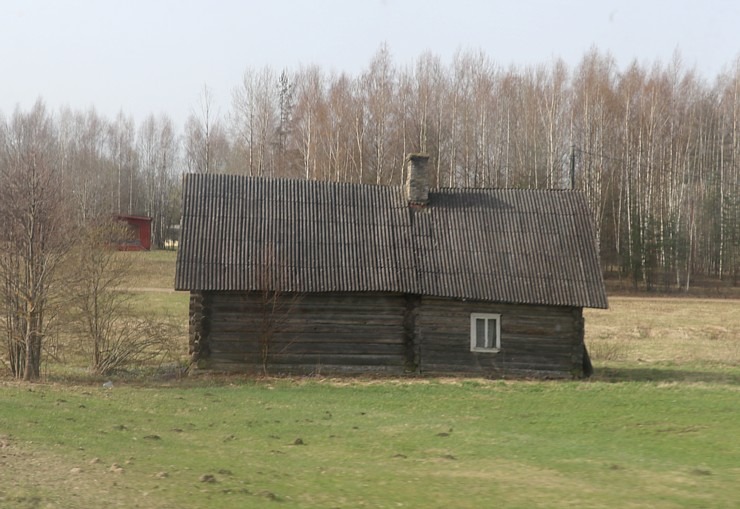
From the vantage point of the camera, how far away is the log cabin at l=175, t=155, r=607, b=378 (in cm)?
2189

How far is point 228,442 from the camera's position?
43.3ft

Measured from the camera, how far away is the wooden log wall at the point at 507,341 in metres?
22.3

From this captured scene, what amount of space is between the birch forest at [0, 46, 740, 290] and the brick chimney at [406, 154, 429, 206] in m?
28.2

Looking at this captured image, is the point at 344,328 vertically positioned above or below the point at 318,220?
below

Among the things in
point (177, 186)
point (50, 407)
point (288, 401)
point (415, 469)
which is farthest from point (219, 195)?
point (177, 186)

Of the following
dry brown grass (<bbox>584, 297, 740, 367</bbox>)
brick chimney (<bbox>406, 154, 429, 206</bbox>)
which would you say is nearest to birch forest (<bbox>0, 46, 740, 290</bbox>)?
dry brown grass (<bbox>584, 297, 740, 367</bbox>)

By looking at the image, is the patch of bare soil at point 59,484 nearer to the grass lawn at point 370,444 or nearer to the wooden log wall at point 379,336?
the grass lawn at point 370,444

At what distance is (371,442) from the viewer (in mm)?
13516

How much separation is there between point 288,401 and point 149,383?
4.43 m

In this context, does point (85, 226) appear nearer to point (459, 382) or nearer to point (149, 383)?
point (149, 383)

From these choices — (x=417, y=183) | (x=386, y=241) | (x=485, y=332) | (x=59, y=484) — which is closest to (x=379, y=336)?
(x=386, y=241)

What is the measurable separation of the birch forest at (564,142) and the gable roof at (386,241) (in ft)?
92.5

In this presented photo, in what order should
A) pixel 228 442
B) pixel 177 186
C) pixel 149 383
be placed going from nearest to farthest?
1. pixel 228 442
2. pixel 149 383
3. pixel 177 186

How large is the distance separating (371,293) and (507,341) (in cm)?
397
